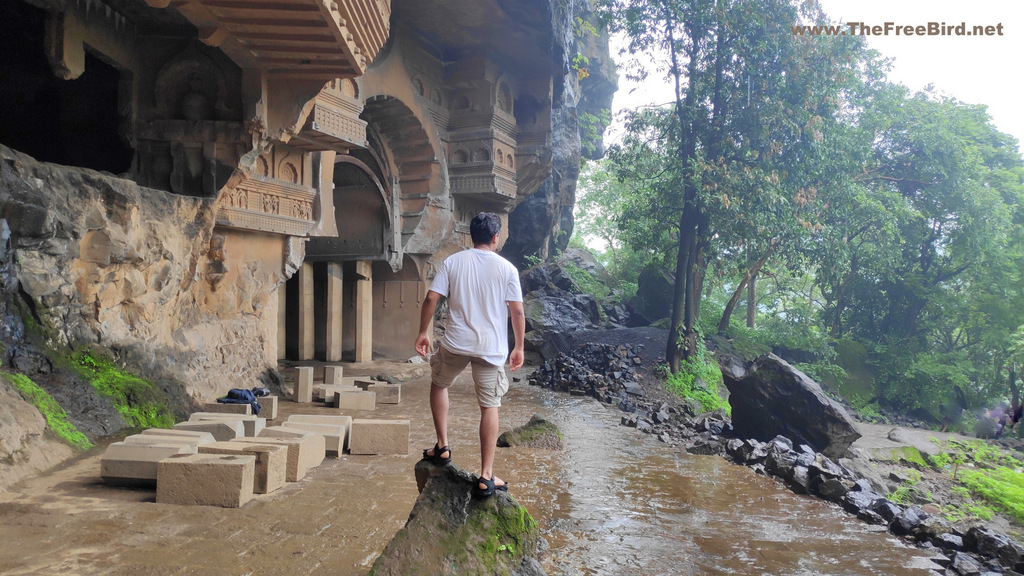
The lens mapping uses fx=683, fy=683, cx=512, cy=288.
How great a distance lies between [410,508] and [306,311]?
12.1m

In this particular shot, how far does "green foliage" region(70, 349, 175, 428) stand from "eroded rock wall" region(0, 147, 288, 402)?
0.23 metres

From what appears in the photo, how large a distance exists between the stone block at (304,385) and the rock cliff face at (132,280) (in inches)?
30.3

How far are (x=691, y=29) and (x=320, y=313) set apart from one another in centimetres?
1108

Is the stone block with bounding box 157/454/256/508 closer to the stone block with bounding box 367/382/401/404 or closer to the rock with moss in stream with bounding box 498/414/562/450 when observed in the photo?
the rock with moss in stream with bounding box 498/414/562/450

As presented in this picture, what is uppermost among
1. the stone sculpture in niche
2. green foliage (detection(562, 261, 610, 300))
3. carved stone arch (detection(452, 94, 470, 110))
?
carved stone arch (detection(452, 94, 470, 110))

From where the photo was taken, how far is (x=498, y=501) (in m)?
3.85

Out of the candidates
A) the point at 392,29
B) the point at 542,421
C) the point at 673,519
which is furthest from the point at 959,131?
the point at 673,519

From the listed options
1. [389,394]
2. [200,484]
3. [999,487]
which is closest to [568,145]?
[389,394]

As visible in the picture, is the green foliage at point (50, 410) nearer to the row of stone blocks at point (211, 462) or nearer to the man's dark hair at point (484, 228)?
the row of stone blocks at point (211, 462)

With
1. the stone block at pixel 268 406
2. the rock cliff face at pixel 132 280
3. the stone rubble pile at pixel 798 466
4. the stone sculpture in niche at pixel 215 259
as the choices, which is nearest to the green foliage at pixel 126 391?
the rock cliff face at pixel 132 280

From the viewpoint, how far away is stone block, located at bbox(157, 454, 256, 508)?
4.57 m

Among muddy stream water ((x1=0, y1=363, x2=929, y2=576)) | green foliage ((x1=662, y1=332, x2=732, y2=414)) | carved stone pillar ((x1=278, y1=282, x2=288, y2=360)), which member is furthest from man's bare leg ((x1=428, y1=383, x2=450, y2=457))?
carved stone pillar ((x1=278, y1=282, x2=288, y2=360))

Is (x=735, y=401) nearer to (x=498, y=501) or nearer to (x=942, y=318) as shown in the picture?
(x=498, y=501)

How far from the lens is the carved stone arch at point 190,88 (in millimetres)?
9125
